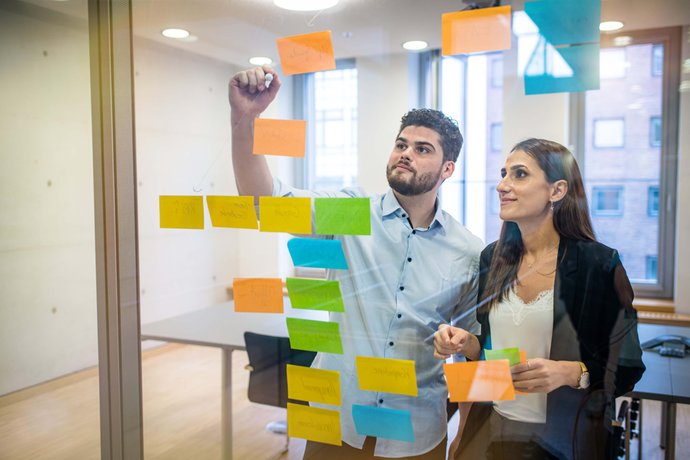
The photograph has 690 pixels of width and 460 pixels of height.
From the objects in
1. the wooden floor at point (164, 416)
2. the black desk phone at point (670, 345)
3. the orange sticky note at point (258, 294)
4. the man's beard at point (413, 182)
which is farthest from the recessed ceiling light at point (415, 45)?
the wooden floor at point (164, 416)

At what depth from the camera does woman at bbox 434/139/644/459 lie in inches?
36.2

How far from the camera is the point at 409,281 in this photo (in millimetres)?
1111

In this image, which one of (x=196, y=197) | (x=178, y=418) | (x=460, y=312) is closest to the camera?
(x=460, y=312)

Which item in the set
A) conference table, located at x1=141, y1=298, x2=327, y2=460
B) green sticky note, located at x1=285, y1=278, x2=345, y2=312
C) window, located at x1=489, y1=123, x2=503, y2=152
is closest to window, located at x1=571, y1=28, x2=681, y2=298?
window, located at x1=489, y1=123, x2=503, y2=152

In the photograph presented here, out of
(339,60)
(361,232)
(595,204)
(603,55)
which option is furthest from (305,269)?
(603,55)

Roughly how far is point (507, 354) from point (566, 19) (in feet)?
1.86

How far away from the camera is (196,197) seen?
1339mm

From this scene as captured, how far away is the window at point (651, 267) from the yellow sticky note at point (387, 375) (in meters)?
0.44

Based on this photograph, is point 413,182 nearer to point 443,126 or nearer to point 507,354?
point 443,126

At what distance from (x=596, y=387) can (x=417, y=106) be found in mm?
575

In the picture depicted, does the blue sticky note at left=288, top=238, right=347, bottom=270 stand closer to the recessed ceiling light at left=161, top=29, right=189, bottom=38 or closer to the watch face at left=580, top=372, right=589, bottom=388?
the watch face at left=580, top=372, right=589, bottom=388

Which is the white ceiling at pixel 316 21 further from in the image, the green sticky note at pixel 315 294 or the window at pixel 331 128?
the green sticky note at pixel 315 294

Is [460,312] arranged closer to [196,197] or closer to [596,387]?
[596,387]

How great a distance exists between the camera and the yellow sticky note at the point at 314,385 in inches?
47.4
